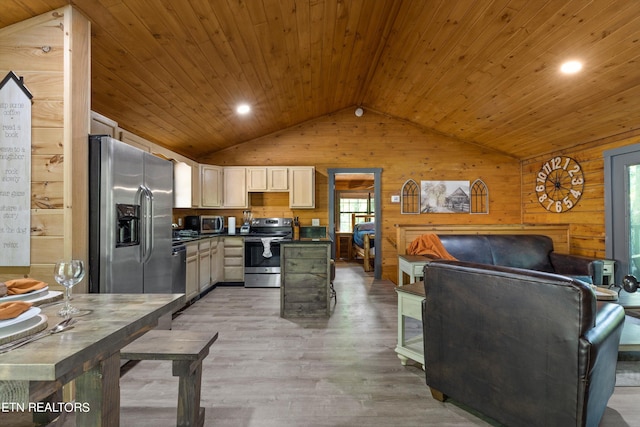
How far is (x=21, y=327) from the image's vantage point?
0.89 metres

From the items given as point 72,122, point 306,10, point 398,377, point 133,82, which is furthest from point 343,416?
point 133,82

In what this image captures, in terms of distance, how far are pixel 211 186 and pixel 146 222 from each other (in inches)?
121

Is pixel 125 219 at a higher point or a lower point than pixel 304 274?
higher

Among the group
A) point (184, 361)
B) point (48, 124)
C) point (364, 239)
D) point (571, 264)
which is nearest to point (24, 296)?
point (184, 361)

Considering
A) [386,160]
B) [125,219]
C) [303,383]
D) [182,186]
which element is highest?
[386,160]

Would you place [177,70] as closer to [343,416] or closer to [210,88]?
[210,88]

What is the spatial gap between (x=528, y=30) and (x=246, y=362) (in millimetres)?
3784

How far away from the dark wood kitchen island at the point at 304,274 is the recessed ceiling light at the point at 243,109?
214cm

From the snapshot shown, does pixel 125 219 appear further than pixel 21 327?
Yes

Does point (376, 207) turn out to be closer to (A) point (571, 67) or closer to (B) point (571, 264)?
(B) point (571, 264)

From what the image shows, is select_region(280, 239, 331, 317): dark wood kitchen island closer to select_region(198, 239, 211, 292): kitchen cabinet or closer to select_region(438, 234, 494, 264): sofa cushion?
select_region(198, 239, 211, 292): kitchen cabinet

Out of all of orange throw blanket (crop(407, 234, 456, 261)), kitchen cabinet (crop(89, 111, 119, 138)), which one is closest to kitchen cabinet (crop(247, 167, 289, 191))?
orange throw blanket (crop(407, 234, 456, 261))

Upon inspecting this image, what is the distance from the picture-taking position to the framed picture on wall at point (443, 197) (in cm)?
609

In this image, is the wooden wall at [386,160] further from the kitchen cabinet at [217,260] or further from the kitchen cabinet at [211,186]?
the kitchen cabinet at [217,260]
